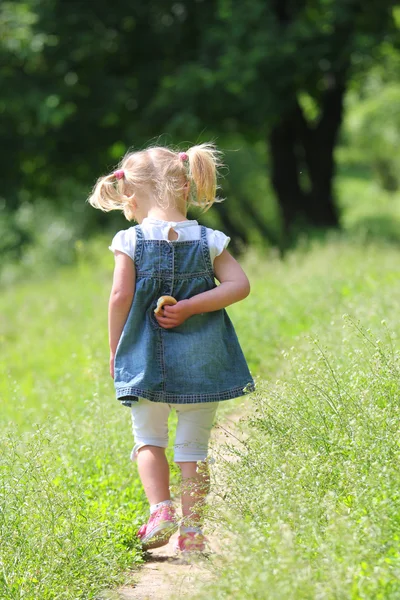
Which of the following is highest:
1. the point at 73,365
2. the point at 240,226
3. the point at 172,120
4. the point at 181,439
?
the point at 240,226

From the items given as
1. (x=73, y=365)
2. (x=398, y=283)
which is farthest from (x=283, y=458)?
(x=398, y=283)

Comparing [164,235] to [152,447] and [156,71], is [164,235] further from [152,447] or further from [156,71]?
[156,71]

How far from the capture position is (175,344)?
13.4ft

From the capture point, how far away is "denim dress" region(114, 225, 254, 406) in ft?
13.3

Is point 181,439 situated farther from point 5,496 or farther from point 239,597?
point 239,597

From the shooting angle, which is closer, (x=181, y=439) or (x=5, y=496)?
(x=5, y=496)

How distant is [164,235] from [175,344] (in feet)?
1.69

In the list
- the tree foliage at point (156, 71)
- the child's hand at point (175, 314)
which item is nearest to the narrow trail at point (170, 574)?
the child's hand at point (175, 314)

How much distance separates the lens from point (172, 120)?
14414 mm

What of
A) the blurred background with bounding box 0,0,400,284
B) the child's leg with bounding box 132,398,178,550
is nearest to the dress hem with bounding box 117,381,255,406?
the child's leg with bounding box 132,398,178,550

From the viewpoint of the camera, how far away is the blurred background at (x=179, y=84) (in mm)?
13938

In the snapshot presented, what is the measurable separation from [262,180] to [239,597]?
70.4ft

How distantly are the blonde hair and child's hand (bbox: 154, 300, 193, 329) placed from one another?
0.53 metres

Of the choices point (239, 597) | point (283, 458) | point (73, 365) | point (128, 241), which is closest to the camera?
point (239, 597)
